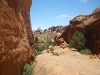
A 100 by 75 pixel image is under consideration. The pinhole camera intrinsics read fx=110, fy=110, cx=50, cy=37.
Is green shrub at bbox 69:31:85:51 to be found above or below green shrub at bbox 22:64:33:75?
above

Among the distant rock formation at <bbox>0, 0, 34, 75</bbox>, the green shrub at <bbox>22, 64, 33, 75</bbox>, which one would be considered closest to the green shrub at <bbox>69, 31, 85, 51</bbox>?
the green shrub at <bbox>22, 64, 33, 75</bbox>

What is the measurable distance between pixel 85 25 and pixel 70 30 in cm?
749

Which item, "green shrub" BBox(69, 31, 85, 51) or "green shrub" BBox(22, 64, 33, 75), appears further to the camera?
"green shrub" BBox(69, 31, 85, 51)

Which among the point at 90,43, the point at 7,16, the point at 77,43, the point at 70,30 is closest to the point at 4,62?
the point at 7,16

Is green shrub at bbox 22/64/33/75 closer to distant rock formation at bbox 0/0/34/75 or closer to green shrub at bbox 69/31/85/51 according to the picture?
distant rock formation at bbox 0/0/34/75

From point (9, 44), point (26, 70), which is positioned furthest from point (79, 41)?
point (9, 44)

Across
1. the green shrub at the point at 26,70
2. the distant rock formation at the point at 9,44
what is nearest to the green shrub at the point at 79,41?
the green shrub at the point at 26,70

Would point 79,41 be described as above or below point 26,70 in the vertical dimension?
above

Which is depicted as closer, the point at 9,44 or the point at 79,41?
the point at 9,44

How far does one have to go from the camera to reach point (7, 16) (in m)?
8.08

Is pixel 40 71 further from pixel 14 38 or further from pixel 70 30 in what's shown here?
pixel 70 30

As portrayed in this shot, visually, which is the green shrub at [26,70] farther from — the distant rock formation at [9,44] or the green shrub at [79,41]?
the green shrub at [79,41]

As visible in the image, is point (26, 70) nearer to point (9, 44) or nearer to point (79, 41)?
point (9, 44)

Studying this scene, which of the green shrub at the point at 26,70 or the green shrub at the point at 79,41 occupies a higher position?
the green shrub at the point at 79,41
